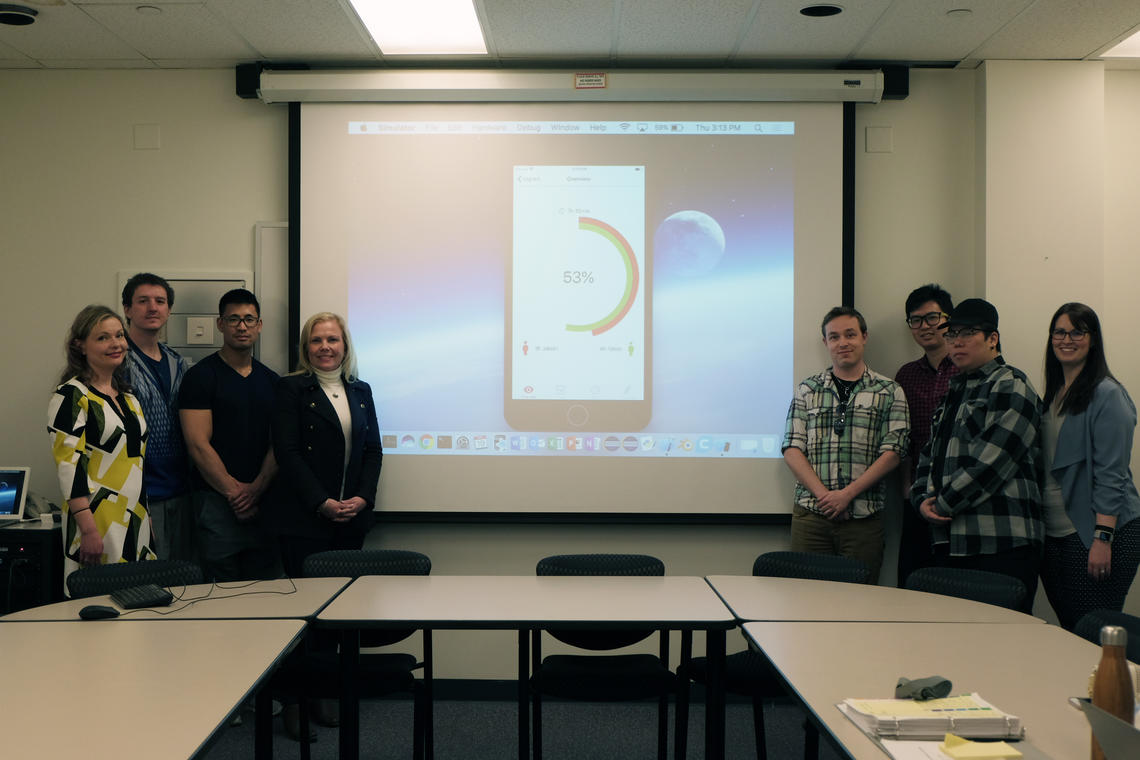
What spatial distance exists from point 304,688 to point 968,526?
2553 millimetres

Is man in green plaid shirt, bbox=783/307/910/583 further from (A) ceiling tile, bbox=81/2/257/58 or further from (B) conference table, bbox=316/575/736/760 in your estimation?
(A) ceiling tile, bbox=81/2/257/58

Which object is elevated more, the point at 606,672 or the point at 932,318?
the point at 932,318

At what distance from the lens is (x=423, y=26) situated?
3934mm

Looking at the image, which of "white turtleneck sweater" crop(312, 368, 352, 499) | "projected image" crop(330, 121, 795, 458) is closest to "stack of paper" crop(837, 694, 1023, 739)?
"projected image" crop(330, 121, 795, 458)

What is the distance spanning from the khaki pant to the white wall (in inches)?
13.3

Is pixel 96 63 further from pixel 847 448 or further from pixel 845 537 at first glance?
pixel 845 537

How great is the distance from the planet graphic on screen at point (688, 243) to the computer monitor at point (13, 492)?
123 inches

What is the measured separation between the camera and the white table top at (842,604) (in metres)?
2.63

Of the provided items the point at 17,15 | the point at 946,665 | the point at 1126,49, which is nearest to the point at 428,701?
the point at 946,665

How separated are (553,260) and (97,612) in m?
2.54

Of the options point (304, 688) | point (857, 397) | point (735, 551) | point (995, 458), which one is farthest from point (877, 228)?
point (304, 688)

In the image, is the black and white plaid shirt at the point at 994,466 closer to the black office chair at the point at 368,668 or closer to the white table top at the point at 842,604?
the white table top at the point at 842,604

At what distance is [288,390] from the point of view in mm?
3809

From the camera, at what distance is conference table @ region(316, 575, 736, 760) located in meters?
2.56
